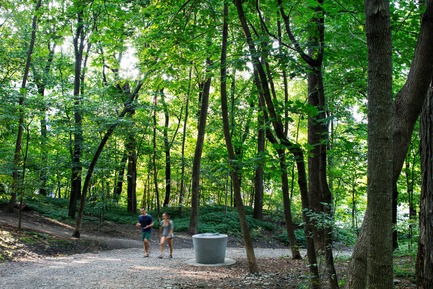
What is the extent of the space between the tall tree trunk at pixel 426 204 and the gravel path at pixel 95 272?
4775 mm

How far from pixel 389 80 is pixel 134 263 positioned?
377 inches

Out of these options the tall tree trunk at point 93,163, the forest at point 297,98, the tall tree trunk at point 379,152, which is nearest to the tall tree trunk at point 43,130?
the forest at point 297,98

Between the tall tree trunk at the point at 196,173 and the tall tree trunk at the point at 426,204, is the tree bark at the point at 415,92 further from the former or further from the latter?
the tall tree trunk at the point at 196,173

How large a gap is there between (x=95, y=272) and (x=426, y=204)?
304 inches

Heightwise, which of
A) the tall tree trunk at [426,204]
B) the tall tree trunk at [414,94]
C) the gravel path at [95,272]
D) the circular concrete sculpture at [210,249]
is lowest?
the gravel path at [95,272]

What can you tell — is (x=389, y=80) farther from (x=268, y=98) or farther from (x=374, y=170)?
(x=268, y=98)

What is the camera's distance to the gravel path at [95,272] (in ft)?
25.0

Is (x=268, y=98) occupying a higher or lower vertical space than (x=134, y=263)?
higher

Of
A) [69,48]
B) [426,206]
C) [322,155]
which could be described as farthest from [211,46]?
[69,48]

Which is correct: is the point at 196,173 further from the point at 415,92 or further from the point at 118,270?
the point at 415,92

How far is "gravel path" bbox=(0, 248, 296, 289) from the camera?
25.0 ft

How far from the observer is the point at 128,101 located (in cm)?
1501

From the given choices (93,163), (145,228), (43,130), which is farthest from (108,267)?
(43,130)

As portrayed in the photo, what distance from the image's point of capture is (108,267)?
9734 millimetres
